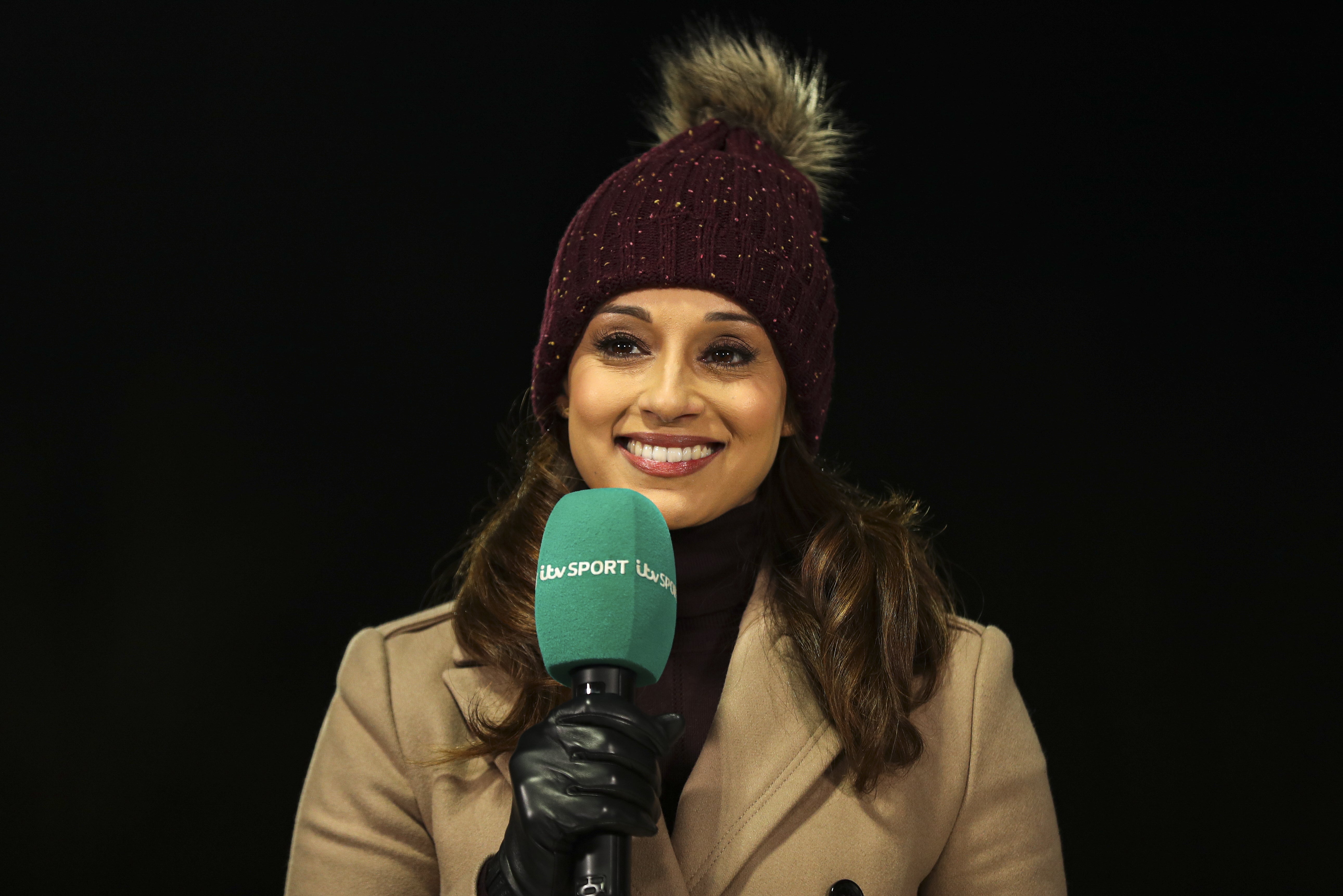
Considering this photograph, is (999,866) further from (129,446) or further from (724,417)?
(129,446)

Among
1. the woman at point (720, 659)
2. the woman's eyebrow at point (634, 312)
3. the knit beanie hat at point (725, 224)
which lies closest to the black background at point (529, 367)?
the knit beanie hat at point (725, 224)

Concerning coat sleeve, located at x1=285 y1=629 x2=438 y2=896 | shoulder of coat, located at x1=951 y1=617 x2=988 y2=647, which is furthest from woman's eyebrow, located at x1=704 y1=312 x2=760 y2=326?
coat sleeve, located at x1=285 y1=629 x2=438 y2=896

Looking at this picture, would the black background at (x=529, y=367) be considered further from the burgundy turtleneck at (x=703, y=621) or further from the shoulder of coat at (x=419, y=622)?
the burgundy turtleneck at (x=703, y=621)

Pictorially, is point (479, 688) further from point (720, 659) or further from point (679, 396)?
point (679, 396)

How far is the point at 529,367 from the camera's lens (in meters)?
2.51

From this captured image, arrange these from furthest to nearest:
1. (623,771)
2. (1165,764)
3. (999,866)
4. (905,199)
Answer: (905,199), (1165,764), (999,866), (623,771)

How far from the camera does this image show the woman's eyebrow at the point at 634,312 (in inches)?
65.7

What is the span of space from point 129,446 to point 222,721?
0.58 metres

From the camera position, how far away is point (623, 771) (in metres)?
1.08

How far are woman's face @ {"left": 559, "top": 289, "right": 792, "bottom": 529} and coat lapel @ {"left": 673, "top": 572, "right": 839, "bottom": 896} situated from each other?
0.25 metres

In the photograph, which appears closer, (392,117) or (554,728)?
(554,728)

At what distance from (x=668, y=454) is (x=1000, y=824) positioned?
752 mm

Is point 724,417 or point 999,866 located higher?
point 724,417

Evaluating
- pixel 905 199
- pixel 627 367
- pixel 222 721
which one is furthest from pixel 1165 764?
pixel 222 721
